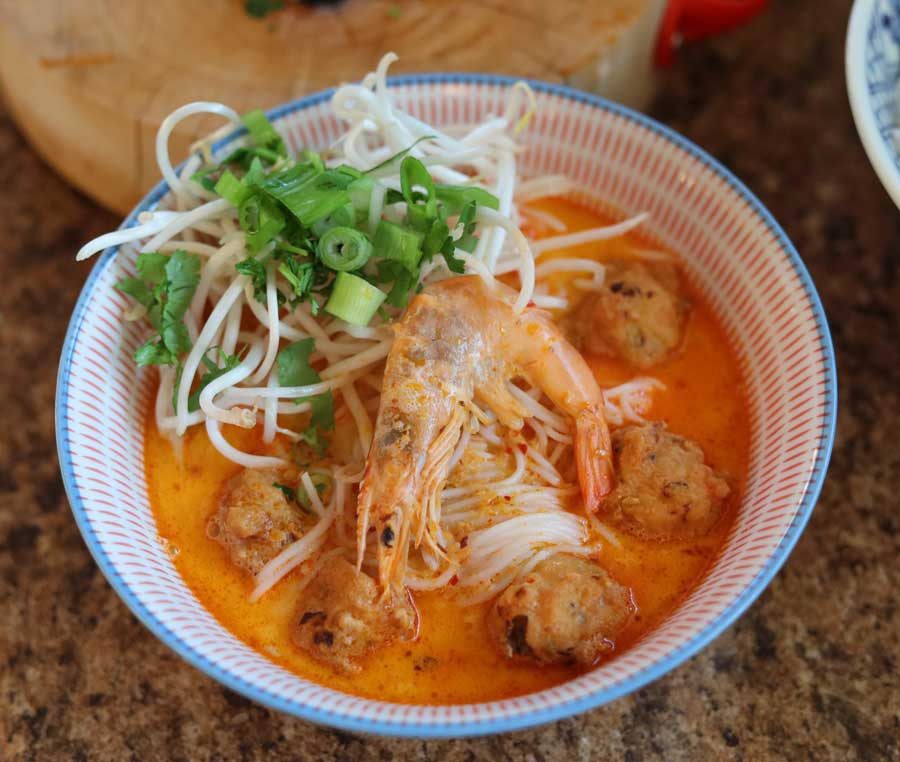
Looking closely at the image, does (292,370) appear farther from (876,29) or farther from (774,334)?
(876,29)

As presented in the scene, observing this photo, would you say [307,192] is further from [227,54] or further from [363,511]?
[227,54]

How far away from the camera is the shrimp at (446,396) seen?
245 centimetres

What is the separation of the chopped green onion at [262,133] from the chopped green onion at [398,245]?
59 cm

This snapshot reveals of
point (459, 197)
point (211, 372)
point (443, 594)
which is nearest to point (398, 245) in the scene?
point (459, 197)

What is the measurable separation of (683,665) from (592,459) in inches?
26.4

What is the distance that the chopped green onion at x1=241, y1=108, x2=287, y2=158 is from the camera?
3.05 meters

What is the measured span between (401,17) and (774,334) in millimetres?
1997

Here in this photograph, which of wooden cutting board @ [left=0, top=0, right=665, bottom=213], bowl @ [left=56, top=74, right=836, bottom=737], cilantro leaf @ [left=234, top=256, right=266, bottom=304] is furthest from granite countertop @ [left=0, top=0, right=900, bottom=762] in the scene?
cilantro leaf @ [left=234, top=256, right=266, bottom=304]

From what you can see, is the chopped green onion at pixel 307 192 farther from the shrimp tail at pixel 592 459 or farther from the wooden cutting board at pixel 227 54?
the shrimp tail at pixel 592 459

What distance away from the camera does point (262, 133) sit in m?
3.05

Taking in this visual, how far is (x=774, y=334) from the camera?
2.83 m

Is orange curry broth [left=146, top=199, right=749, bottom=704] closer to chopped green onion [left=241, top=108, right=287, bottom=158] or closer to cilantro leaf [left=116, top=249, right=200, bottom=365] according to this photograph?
cilantro leaf [left=116, top=249, right=200, bottom=365]

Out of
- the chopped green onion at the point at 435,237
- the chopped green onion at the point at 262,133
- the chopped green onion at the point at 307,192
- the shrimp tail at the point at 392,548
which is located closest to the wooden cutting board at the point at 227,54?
the chopped green onion at the point at 262,133

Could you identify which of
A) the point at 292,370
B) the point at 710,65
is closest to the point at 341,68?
the point at 292,370
